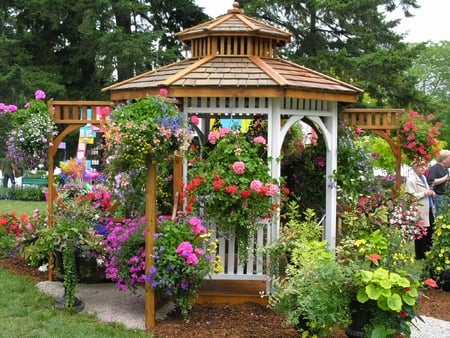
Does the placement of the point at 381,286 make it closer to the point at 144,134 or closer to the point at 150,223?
the point at 150,223

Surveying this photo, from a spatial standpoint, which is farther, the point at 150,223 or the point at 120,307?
the point at 120,307

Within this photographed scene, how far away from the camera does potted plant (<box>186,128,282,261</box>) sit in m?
5.50

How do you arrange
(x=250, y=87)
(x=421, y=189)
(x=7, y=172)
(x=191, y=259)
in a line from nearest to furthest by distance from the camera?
(x=191, y=259), (x=250, y=87), (x=421, y=189), (x=7, y=172)

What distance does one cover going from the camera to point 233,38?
261 inches

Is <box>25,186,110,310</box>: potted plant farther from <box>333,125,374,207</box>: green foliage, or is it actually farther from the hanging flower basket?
the hanging flower basket

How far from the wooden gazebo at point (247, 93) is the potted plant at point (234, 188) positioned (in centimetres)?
33

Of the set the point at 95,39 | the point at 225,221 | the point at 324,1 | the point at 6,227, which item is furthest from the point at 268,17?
the point at 225,221

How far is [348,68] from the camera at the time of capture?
16.0m

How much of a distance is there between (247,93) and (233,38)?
1.12 m

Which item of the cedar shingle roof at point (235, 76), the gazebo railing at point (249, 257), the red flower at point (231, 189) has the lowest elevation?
the gazebo railing at point (249, 257)

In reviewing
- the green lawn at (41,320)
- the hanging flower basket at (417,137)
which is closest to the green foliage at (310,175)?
the hanging flower basket at (417,137)

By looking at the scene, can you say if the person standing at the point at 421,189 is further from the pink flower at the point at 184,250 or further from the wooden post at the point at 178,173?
the pink flower at the point at 184,250

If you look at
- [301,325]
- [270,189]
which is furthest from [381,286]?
[270,189]

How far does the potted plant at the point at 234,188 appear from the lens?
5.50m
